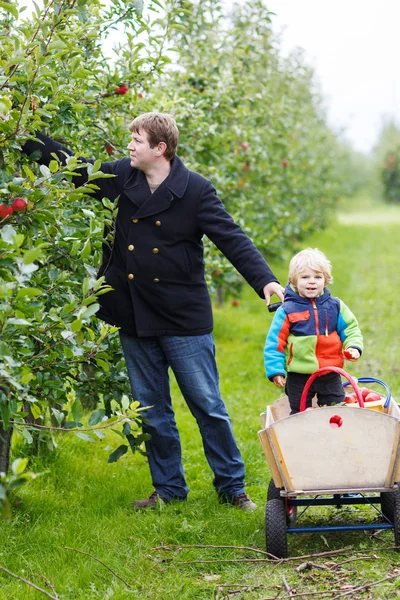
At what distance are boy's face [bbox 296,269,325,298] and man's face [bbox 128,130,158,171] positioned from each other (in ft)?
2.96

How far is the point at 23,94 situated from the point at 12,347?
1.14 meters

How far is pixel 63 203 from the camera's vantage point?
3492 mm

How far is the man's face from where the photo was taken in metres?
4.06

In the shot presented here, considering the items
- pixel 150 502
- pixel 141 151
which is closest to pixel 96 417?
pixel 150 502

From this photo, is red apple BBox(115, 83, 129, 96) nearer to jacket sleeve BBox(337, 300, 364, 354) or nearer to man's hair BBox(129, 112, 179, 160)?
man's hair BBox(129, 112, 179, 160)

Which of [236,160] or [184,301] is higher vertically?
[236,160]

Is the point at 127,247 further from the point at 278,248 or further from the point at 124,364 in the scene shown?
the point at 278,248

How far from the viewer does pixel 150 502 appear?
443 centimetres

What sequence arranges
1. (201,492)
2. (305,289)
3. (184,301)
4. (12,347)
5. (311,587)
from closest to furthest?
(12,347)
(311,587)
(305,289)
(184,301)
(201,492)

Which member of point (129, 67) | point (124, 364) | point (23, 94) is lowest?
point (124, 364)

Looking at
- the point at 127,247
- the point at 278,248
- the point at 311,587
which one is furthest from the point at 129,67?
the point at 278,248

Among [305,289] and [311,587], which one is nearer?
[311,587]

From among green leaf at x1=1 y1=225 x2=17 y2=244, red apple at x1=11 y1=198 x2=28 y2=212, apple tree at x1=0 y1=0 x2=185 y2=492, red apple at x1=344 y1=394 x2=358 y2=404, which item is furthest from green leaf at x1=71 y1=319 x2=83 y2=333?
red apple at x1=344 y1=394 x2=358 y2=404

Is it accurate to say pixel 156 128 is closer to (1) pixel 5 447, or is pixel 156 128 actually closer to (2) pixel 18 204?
(2) pixel 18 204
